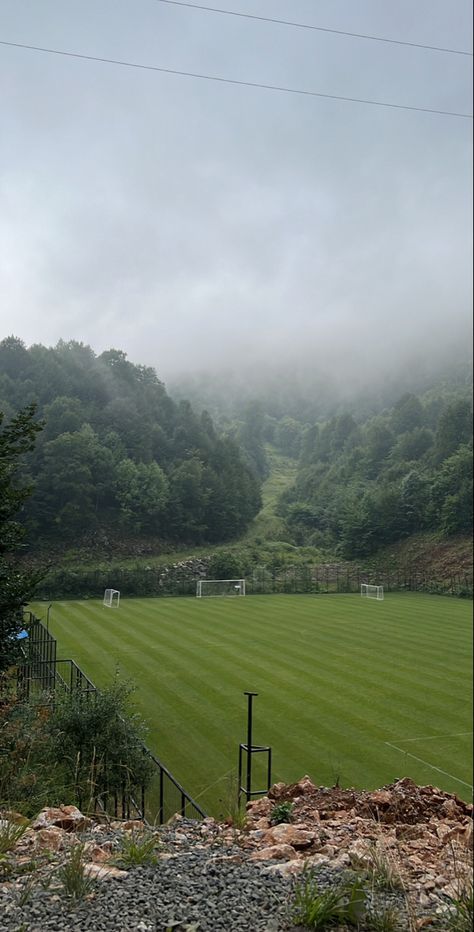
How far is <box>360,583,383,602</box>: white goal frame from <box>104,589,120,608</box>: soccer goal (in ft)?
7.95

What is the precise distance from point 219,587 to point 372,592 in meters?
1.64

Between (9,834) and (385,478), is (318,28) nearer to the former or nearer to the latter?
(385,478)

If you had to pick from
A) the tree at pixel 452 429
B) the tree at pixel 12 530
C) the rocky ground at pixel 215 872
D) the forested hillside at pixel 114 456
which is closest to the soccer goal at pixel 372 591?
the tree at pixel 452 429

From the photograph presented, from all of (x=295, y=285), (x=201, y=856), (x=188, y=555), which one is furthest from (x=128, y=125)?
(x=201, y=856)

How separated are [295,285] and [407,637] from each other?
16.3ft

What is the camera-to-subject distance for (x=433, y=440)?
6469mm

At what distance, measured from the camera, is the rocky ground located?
7.78 ft

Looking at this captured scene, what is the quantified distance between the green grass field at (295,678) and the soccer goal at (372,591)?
13cm

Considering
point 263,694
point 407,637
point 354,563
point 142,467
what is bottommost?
point 263,694

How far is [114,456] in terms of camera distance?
4598mm

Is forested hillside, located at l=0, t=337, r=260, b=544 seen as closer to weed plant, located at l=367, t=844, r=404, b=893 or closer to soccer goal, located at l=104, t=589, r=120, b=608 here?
soccer goal, located at l=104, t=589, r=120, b=608

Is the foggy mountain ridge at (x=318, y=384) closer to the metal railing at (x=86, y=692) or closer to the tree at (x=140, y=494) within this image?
the tree at (x=140, y=494)

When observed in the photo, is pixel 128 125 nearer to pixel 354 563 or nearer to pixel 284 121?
pixel 284 121

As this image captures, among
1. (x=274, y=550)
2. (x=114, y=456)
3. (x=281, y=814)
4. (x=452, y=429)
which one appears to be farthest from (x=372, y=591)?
(x=114, y=456)
